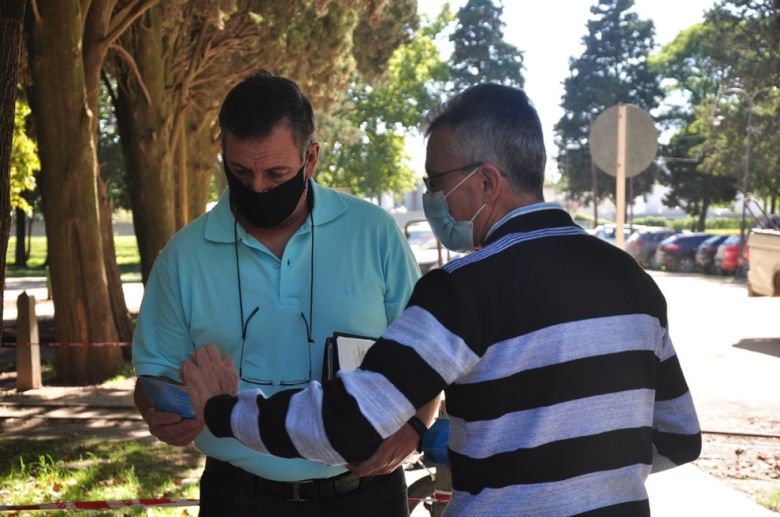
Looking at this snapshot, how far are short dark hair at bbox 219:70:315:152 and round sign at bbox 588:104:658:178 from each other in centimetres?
876

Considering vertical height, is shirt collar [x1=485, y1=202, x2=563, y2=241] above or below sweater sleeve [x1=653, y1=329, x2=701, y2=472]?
above

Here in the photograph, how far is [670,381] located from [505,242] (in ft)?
1.94

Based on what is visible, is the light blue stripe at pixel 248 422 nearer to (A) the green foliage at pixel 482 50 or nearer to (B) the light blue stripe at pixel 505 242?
(B) the light blue stripe at pixel 505 242

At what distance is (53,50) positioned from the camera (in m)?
11.3

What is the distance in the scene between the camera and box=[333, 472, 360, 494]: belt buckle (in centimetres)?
308

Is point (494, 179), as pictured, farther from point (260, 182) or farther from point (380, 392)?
point (260, 182)

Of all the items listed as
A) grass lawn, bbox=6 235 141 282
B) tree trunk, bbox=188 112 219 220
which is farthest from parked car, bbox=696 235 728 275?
tree trunk, bbox=188 112 219 220

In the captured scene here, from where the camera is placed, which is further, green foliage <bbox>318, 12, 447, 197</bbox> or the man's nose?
green foliage <bbox>318, 12, 447, 197</bbox>

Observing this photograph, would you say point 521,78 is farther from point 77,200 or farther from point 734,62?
point 77,200

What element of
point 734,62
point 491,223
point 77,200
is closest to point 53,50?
point 77,200

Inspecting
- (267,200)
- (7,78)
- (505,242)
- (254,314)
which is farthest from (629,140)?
(505,242)

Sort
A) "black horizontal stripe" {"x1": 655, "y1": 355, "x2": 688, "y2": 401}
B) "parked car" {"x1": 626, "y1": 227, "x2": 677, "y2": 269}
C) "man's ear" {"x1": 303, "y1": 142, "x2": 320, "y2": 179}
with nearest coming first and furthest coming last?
"black horizontal stripe" {"x1": 655, "y1": 355, "x2": 688, "y2": 401} < "man's ear" {"x1": 303, "y1": 142, "x2": 320, "y2": 179} < "parked car" {"x1": 626, "y1": 227, "x2": 677, "y2": 269}

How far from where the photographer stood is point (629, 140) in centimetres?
1183

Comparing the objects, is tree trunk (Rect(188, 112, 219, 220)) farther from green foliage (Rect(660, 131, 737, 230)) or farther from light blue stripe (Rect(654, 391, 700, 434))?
green foliage (Rect(660, 131, 737, 230))
